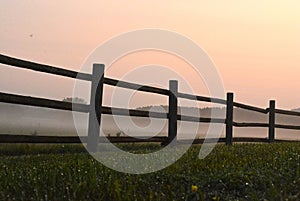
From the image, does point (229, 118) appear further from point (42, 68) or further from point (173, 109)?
point (42, 68)

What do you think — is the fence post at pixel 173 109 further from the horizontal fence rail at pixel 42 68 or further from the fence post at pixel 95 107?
the horizontal fence rail at pixel 42 68

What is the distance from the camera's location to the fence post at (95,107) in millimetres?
10336

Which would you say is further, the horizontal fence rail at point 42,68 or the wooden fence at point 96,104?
the wooden fence at point 96,104

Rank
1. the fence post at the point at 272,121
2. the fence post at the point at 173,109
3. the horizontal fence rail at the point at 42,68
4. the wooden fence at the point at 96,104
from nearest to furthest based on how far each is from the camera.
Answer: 1. the horizontal fence rail at the point at 42,68
2. the wooden fence at the point at 96,104
3. the fence post at the point at 173,109
4. the fence post at the point at 272,121

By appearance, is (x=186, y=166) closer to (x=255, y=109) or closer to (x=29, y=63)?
(x=29, y=63)

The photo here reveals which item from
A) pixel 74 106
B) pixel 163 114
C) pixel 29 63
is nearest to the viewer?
pixel 29 63

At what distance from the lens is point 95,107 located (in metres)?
10.4

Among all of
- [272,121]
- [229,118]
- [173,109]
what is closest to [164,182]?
[173,109]

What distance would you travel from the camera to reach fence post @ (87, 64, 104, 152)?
10336 millimetres

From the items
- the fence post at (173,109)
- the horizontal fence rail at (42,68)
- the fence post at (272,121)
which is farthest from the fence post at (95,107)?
the fence post at (272,121)

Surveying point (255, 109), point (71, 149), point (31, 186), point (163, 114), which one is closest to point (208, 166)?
point (31, 186)

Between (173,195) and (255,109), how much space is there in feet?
39.6

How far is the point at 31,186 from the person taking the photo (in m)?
5.47

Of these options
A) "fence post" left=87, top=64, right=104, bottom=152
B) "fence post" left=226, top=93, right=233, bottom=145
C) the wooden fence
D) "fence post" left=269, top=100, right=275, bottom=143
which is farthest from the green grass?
"fence post" left=269, top=100, right=275, bottom=143
